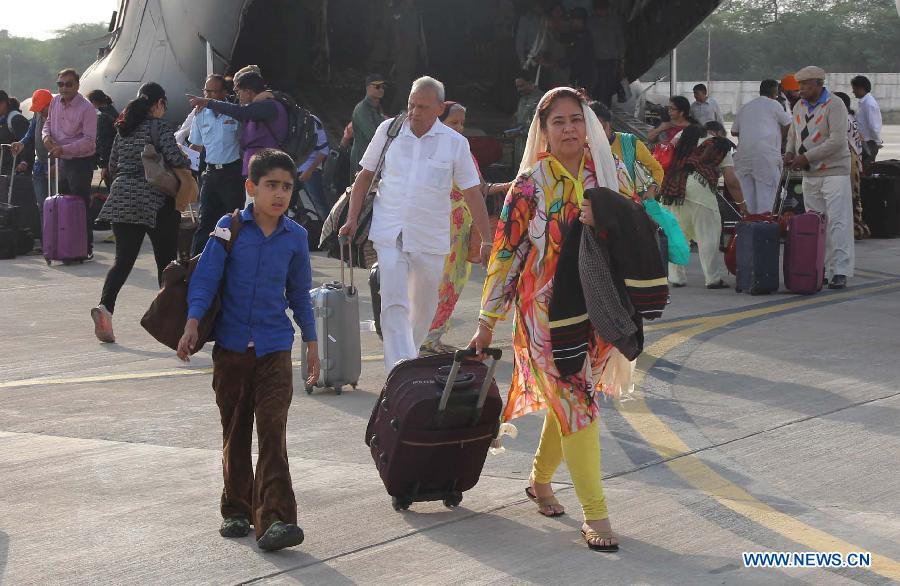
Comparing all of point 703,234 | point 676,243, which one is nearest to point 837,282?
point 703,234

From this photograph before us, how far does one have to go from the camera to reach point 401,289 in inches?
314

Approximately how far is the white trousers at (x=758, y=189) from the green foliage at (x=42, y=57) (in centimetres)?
8159

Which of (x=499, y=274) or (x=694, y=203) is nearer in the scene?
(x=499, y=274)

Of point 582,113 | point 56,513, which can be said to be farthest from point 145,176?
point 582,113

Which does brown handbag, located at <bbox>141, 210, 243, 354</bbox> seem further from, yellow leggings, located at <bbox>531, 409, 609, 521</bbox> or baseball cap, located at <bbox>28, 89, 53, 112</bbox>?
baseball cap, located at <bbox>28, 89, 53, 112</bbox>

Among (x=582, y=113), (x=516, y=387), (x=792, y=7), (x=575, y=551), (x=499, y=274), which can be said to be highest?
(x=792, y=7)

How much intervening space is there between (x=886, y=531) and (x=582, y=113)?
197 cm

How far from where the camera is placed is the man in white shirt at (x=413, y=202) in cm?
792

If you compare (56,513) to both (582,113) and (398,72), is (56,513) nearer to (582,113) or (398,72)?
(582,113)

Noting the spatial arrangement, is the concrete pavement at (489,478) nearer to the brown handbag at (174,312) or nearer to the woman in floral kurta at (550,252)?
the woman in floral kurta at (550,252)

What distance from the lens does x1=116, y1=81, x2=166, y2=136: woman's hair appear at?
10289 millimetres

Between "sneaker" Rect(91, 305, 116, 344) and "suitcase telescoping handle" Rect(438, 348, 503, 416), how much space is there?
5.29 m

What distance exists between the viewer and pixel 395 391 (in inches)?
225

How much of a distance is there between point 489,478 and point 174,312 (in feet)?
5.65
